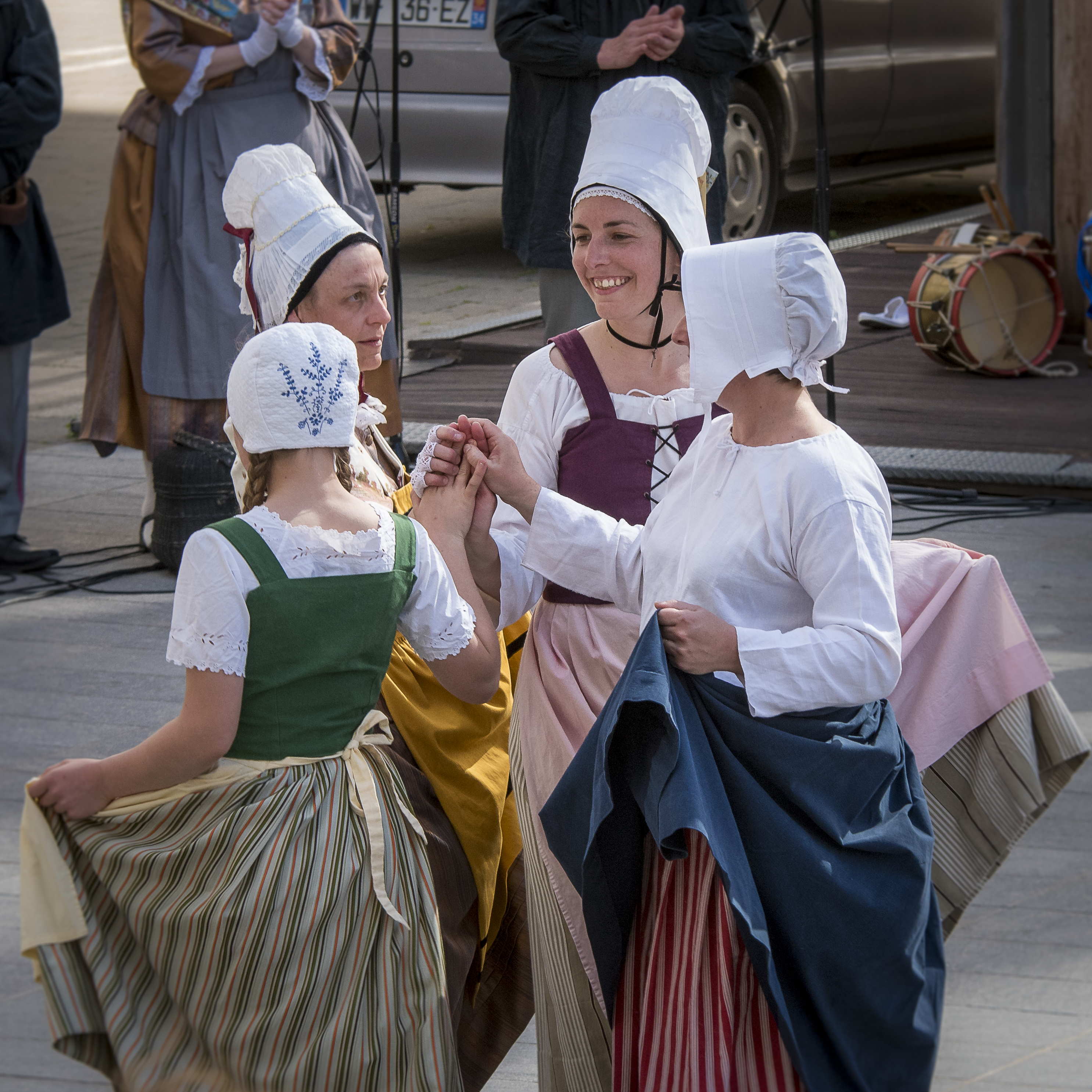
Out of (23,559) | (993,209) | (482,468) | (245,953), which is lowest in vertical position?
(245,953)

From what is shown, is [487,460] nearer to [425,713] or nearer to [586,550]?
[586,550]

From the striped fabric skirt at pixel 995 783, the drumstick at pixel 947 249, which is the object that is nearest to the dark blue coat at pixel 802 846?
the striped fabric skirt at pixel 995 783

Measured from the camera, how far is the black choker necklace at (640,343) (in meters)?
2.76

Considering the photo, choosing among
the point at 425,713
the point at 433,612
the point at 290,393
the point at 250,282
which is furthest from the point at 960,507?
the point at 290,393

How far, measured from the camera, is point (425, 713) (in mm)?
2627

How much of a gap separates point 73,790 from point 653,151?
4.55ft

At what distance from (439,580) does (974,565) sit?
2.64ft

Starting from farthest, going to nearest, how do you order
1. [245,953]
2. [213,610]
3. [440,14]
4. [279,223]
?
[440,14]
[279,223]
[245,953]
[213,610]

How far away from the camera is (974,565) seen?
2449 mm

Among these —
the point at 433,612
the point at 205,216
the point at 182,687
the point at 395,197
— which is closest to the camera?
the point at 433,612

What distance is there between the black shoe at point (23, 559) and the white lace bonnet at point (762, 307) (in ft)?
12.6

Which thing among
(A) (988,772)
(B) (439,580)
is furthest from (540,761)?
(A) (988,772)

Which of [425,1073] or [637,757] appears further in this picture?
[425,1073]

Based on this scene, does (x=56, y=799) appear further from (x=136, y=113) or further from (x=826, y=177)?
(x=826, y=177)
